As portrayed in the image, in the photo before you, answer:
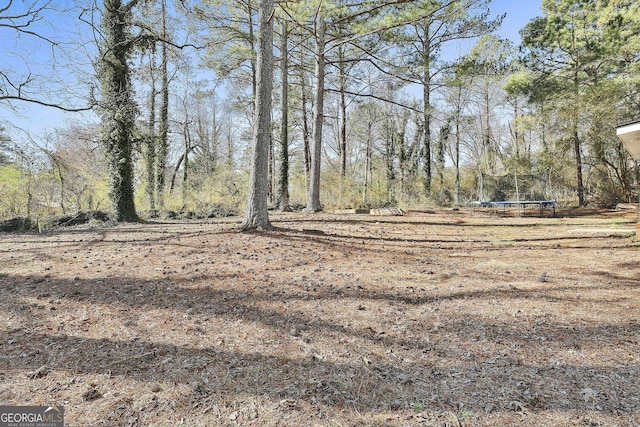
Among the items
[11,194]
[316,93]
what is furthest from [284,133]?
[11,194]

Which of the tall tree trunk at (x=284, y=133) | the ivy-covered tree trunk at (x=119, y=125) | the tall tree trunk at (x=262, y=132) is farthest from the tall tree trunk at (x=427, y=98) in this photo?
the ivy-covered tree trunk at (x=119, y=125)

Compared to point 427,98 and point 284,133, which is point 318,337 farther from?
point 427,98

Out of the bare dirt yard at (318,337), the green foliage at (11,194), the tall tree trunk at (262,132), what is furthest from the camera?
the green foliage at (11,194)

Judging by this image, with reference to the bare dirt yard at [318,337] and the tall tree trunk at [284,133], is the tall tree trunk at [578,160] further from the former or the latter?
the tall tree trunk at [284,133]

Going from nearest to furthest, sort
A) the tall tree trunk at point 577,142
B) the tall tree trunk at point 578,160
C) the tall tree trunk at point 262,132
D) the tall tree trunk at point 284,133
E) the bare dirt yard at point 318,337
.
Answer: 1. the bare dirt yard at point 318,337
2. the tall tree trunk at point 262,132
3. the tall tree trunk at point 284,133
4. the tall tree trunk at point 577,142
5. the tall tree trunk at point 578,160

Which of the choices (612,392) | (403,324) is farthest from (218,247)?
(612,392)

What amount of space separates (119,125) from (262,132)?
482cm

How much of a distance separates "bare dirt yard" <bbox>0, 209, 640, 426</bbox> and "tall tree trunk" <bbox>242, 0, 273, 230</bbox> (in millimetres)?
958

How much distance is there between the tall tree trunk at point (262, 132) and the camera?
17.2 ft

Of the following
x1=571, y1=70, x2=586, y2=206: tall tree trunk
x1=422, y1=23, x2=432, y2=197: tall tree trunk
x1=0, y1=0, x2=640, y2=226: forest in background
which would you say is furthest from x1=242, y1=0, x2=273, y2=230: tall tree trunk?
x1=571, y1=70, x2=586, y2=206: tall tree trunk

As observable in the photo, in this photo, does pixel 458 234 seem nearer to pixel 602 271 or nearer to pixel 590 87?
pixel 602 271

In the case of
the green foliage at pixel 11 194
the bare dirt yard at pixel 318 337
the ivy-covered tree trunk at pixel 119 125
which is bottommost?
the bare dirt yard at pixel 318 337

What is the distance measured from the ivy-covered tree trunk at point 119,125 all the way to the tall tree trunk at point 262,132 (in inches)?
156

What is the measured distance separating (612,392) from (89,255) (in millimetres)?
5162
